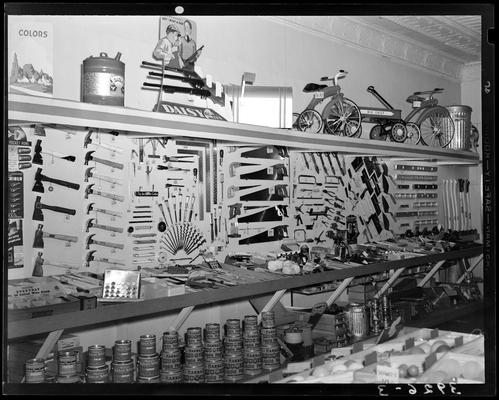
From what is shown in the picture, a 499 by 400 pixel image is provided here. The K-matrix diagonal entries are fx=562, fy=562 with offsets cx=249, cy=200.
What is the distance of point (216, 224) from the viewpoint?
4.74m

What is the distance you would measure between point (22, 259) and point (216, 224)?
1698 millimetres

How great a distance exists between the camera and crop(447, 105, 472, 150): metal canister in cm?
678

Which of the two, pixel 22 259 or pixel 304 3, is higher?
pixel 304 3

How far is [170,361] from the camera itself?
2996mm

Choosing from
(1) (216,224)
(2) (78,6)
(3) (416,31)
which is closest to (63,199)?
(1) (216,224)

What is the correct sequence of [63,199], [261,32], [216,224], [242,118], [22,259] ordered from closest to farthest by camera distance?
[22,259]
[63,199]
[242,118]
[216,224]
[261,32]

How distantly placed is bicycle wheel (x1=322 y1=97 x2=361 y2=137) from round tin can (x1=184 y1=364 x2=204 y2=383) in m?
3.14

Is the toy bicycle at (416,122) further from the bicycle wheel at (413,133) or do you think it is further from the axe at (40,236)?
the axe at (40,236)

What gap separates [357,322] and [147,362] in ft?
6.66

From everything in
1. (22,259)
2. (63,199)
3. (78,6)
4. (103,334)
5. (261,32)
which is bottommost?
(103,334)

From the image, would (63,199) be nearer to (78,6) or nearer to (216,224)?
(216,224)

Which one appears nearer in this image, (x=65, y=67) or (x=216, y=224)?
(x=65, y=67)

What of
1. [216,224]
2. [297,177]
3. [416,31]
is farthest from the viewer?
[416,31]

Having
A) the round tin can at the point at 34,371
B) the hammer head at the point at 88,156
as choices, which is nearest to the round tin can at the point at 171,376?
the round tin can at the point at 34,371
